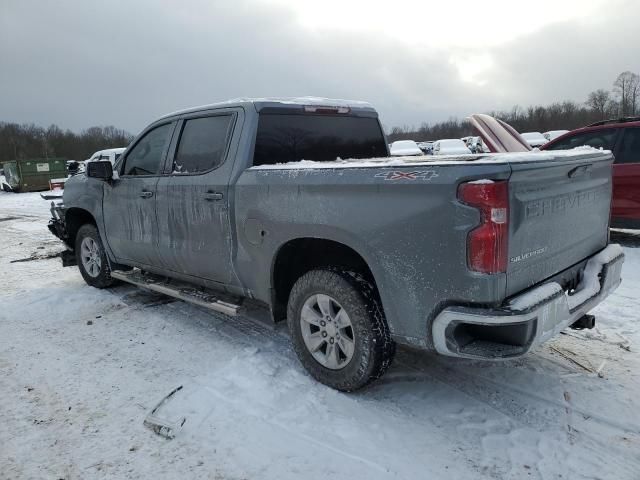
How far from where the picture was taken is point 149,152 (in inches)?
190

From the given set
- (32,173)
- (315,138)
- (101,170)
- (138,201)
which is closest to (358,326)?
(315,138)

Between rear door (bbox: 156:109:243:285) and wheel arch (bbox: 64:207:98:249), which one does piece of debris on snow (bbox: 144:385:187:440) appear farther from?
wheel arch (bbox: 64:207:98:249)

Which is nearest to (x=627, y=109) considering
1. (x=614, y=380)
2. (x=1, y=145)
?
(x=614, y=380)

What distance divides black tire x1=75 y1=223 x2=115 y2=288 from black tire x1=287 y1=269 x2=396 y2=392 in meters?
3.46

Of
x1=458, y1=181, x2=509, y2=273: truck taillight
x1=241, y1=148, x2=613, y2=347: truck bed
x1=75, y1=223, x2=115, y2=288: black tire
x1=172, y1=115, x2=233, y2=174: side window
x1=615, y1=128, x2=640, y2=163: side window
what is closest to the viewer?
x1=458, y1=181, x2=509, y2=273: truck taillight

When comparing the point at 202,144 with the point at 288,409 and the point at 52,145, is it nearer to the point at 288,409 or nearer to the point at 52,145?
the point at 288,409

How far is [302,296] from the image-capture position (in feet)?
11.3

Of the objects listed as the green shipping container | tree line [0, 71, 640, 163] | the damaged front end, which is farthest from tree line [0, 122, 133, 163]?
the damaged front end

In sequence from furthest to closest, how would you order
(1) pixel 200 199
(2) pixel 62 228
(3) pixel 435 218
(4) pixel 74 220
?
(2) pixel 62 228
(4) pixel 74 220
(1) pixel 200 199
(3) pixel 435 218

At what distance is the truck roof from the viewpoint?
3.96m

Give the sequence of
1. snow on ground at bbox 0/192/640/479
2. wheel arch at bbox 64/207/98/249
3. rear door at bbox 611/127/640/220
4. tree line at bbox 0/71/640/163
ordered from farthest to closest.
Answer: tree line at bbox 0/71/640/163
rear door at bbox 611/127/640/220
wheel arch at bbox 64/207/98/249
snow on ground at bbox 0/192/640/479

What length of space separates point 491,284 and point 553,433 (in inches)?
42.6

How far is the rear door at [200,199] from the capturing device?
390 centimetres

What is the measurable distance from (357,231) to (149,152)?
9.19 ft
